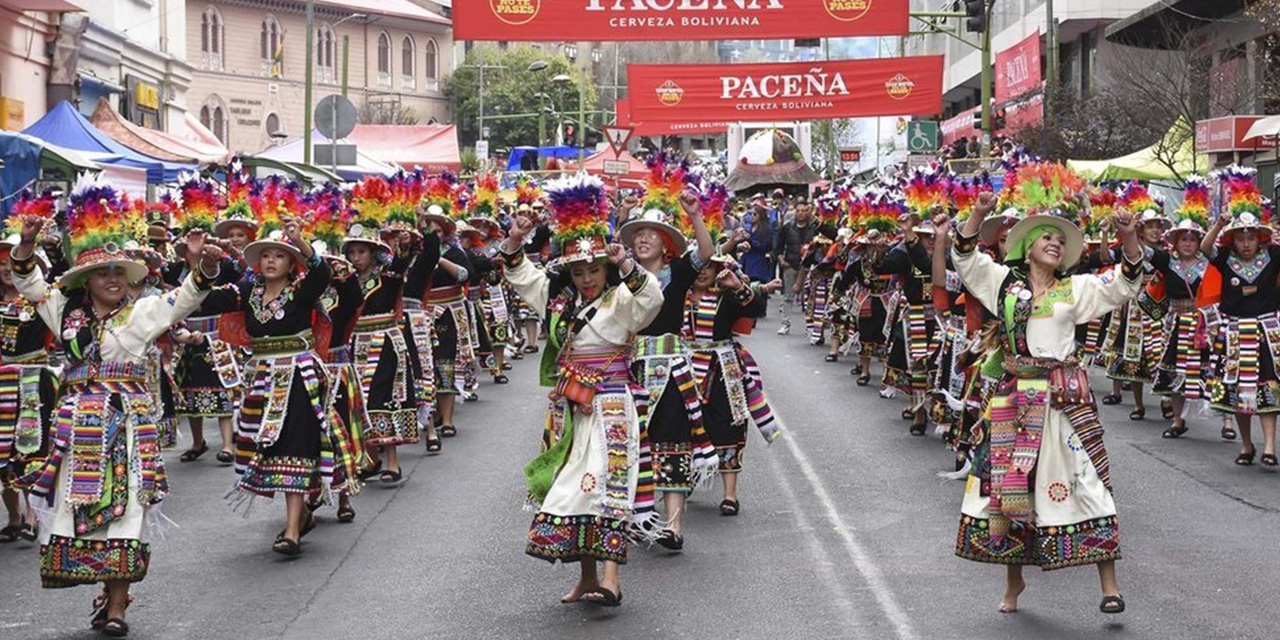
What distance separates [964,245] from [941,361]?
625 centimetres

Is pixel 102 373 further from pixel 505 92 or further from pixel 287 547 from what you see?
pixel 505 92

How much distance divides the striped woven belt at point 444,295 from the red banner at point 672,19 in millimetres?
7217

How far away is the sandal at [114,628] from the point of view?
8.19 meters

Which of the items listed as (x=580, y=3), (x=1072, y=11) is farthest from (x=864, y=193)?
(x=1072, y=11)

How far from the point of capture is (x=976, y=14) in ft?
92.1

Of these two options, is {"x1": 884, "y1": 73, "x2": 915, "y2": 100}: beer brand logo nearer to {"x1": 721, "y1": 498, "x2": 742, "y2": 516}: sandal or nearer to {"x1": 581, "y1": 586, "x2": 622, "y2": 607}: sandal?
{"x1": 721, "y1": 498, "x2": 742, "y2": 516}: sandal

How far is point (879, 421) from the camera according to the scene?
54.3 feet


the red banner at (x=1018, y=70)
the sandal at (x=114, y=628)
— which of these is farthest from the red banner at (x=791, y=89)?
the sandal at (x=114, y=628)

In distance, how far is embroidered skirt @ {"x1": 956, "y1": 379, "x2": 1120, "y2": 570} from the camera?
8.21 meters

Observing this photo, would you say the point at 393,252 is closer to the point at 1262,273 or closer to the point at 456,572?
the point at 456,572

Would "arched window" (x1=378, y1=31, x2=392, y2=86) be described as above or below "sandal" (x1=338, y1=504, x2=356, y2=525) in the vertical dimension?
above

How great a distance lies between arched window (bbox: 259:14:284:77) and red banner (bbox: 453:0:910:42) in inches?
2177

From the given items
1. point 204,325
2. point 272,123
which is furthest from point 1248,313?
point 272,123

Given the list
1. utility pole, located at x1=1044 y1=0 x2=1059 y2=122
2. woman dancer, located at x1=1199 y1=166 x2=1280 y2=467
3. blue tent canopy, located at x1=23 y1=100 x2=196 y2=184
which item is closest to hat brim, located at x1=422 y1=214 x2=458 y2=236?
woman dancer, located at x1=1199 y1=166 x2=1280 y2=467
